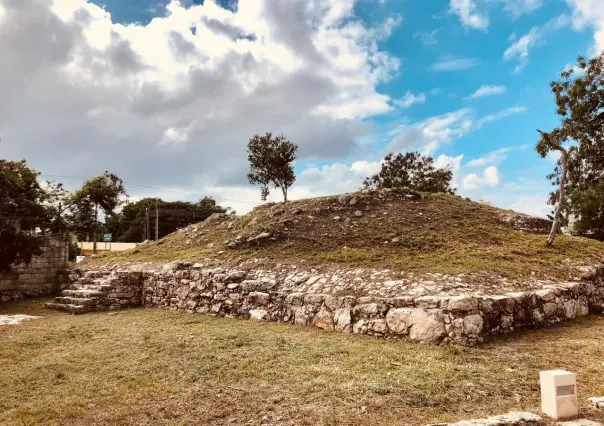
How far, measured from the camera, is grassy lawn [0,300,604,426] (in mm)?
4297

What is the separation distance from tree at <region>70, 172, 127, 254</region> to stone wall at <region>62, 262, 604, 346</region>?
906 inches

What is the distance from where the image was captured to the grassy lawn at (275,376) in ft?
14.1

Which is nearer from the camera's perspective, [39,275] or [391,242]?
[391,242]

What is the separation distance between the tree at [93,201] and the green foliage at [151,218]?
787 inches

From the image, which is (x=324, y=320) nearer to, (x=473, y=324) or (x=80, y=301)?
(x=473, y=324)

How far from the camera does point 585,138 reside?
1645cm

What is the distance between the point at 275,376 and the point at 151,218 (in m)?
51.3

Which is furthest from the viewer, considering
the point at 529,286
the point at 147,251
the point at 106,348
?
the point at 147,251

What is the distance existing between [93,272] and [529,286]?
506 inches

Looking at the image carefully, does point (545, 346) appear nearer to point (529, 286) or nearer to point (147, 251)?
point (529, 286)

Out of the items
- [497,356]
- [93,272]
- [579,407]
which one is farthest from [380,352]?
[93,272]

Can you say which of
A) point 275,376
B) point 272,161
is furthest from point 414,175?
point 275,376

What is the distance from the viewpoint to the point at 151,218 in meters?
53.2

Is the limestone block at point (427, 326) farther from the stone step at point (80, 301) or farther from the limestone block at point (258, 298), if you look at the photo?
the stone step at point (80, 301)
